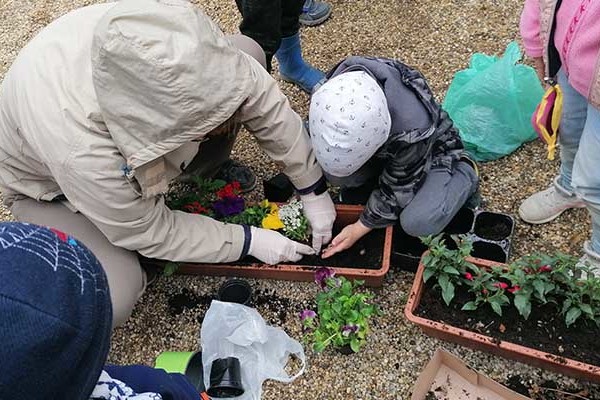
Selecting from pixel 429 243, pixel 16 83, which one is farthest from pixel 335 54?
pixel 16 83

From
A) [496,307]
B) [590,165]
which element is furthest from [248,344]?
[590,165]

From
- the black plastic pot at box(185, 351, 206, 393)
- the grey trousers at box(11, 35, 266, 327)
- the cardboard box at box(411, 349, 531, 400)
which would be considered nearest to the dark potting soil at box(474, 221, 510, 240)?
the cardboard box at box(411, 349, 531, 400)

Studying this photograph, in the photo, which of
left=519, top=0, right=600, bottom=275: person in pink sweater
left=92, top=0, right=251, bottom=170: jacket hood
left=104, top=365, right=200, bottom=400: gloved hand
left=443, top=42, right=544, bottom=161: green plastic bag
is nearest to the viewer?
left=104, top=365, right=200, bottom=400: gloved hand

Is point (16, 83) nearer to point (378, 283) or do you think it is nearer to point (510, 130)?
point (378, 283)

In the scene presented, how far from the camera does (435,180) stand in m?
2.08

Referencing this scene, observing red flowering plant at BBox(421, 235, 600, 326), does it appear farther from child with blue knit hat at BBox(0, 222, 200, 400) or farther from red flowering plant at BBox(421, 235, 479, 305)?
child with blue knit hat at BBox(0, 222, 200, 400)

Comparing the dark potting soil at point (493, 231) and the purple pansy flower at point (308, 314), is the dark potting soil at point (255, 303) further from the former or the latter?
the dark potting soil at point (493, 231)

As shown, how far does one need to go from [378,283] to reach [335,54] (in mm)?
1345

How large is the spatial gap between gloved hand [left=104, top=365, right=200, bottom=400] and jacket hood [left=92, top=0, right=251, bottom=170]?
59cm

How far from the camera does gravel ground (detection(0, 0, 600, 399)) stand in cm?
204

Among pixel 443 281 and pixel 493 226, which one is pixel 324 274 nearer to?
pixel 443 281

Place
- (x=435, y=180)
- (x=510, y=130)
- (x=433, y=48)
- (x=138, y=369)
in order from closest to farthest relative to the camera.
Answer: (x=138, y=369)
(x=435, y=180)
(x=510, y=130)
(x=433, y=48)

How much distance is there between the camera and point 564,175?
87.0 inches

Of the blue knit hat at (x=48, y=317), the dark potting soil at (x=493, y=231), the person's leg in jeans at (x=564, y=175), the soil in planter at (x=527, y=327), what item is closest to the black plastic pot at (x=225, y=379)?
the soil in planter at (x=527, y=327)
